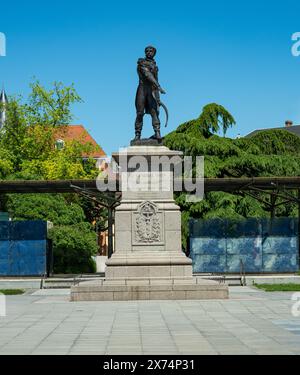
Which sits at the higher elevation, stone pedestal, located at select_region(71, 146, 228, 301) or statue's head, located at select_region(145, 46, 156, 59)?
statue's head, located at select_region(145, 46, 156, 59)

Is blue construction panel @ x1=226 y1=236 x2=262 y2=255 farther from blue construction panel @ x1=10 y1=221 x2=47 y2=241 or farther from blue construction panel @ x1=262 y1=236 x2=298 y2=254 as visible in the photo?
blue construction panel @ x1=10 y1=221 x2=47 y2=241

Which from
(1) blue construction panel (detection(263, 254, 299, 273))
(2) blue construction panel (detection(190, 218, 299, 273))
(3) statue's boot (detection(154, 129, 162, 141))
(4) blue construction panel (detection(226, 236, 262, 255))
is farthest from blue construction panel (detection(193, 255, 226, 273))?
(3) statue's boot (detection(154, 129, 162, 141))

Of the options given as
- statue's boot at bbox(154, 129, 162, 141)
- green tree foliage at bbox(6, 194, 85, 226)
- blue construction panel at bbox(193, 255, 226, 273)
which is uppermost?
statue's boot at bbox(154, 129, 162, 141)

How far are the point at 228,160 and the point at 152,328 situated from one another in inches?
1069

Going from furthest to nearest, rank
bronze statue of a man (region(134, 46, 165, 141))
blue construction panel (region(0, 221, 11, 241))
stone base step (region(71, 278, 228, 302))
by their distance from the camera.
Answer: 1. blue construction panel (region(0, 221, 11, 241))
2. bronze statue of a man (region(134, 46, 165, 141))
3. stone base step (region(71, 278, 228, 302))

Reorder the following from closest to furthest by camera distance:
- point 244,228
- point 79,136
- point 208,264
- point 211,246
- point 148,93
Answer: point 148,93 < point 208,264 < point 211,246 < point 244,228 < point 79,136

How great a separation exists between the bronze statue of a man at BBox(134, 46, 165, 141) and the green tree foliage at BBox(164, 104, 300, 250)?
1548 centimetres

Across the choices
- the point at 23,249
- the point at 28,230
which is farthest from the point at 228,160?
the point at 23,249

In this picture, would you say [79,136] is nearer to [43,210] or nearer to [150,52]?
[43,210]

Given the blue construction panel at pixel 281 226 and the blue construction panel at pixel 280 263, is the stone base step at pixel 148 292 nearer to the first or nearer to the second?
the blue construction panel at pixel 280 263

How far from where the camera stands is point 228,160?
121 ft

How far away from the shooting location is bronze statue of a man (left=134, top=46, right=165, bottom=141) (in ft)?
60.8
